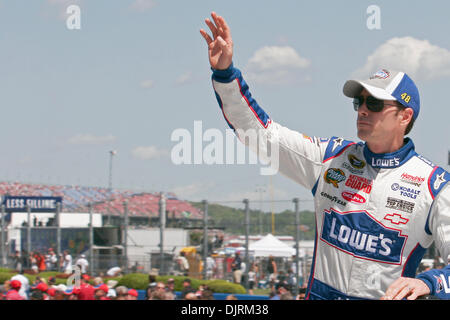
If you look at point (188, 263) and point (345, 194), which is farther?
Result: point (188, 263)

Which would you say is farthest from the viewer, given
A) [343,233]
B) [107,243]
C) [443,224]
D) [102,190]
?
[102,190]

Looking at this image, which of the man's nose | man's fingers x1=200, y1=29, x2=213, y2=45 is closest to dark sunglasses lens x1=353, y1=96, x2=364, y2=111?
the man's nose

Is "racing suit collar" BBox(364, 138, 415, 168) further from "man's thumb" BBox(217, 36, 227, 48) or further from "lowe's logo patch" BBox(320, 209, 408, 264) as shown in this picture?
"man's thumb" BBox(217, 36, 227, 48)

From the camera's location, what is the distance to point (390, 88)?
311cm

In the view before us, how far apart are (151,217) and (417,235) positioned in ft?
55.6

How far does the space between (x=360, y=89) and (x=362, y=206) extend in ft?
1.65

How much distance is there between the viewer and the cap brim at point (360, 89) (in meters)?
3.06

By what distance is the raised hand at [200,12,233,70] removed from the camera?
3.04m

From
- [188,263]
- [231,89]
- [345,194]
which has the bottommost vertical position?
[188,263]
